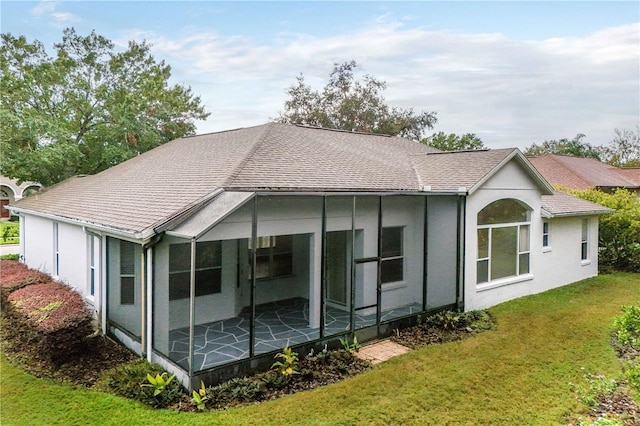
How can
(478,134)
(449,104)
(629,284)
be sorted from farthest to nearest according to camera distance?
1. (478,134)
2. (449,104)
3. (629,284)

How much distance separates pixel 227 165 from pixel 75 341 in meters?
5.35

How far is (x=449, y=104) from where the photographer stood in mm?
33125

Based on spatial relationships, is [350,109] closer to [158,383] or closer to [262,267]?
[262,267]

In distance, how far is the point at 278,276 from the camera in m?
12.8

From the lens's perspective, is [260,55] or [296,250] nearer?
[296,250]

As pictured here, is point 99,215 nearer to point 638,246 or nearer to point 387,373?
point 387,373

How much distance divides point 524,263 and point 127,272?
12.6 metres

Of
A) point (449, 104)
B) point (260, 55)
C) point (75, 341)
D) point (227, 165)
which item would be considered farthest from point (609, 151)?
point (75, 341)

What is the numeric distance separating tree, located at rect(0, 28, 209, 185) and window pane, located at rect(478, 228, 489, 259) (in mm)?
18225

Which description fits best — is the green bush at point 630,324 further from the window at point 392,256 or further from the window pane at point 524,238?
the window pane at point 524,238

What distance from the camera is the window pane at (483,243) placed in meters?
12.8

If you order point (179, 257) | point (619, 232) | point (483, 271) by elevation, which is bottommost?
point (483, 271)

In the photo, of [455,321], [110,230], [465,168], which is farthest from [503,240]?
[110,230]

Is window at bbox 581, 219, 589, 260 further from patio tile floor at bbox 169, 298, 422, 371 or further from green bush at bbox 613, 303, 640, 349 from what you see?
green bush at bbox 613, 303, 640, 349
